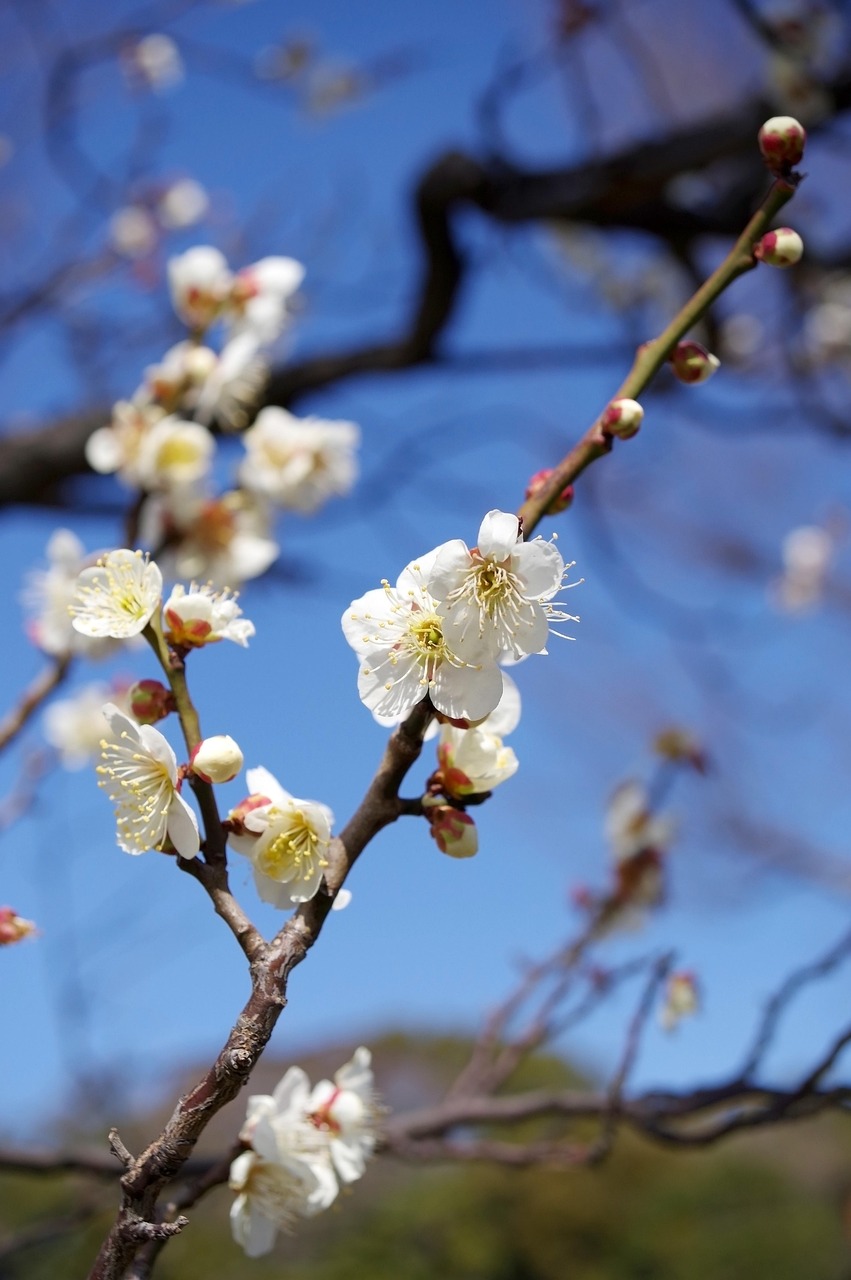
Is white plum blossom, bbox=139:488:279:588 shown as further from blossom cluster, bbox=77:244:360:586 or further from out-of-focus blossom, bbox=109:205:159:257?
out-of-focus blossom, bbox=109:205:159:257

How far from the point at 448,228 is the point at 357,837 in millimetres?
2501

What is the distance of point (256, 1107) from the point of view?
2.52ft

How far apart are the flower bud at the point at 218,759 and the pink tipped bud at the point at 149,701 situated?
0.08 m

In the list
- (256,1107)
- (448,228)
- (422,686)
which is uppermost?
(448,228)

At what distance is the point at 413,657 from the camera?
62 centimetres

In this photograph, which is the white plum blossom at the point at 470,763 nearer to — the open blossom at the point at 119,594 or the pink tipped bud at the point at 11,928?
the open blossom at the point at 119,594

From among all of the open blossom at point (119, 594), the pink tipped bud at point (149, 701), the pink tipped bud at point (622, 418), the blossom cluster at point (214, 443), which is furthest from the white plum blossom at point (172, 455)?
the pink tipped bud at point (622, 418)

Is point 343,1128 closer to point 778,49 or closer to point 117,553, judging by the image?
point 117,553

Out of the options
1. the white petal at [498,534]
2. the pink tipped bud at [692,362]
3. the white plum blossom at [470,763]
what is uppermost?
the pink tipped bud at [692,362]

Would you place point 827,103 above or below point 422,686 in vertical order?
above

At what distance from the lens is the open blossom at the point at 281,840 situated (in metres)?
0.63

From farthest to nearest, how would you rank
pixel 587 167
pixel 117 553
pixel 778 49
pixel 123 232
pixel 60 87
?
pixel 123 232, pixel 60 87, pixel 587 167, pixel 778 49, pixel 117 553

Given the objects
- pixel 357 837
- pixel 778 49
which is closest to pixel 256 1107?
pixel 357 837

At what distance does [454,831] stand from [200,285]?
1161mm
